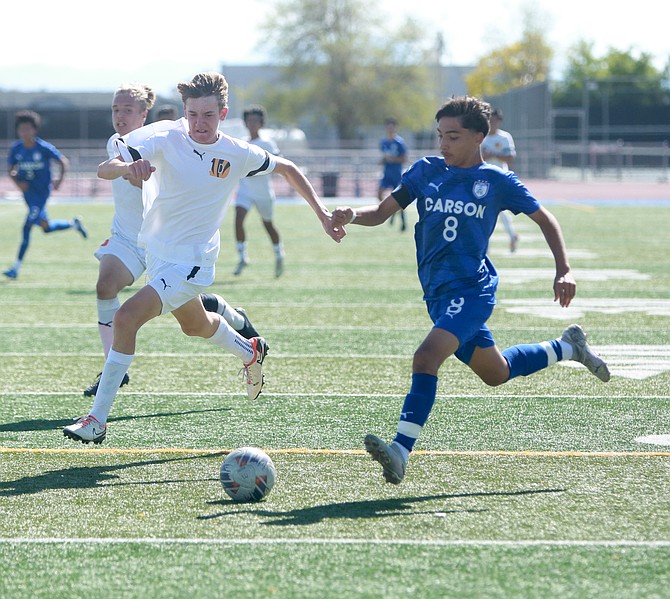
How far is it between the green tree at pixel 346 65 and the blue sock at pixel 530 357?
6294 centimetres

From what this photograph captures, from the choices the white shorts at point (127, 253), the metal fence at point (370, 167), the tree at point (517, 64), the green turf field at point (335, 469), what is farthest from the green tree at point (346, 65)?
the white shorts at point (127, 253)

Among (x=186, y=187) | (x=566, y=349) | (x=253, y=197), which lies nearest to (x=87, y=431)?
(x=186, y=187)

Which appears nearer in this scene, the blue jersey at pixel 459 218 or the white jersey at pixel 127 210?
the blue jersey at pixel 459 218

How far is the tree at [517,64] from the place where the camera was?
248ft

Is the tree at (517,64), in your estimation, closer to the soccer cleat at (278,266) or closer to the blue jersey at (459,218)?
the soccer cleat at (278,266)

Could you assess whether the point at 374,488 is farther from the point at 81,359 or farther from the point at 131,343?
the point at 81,359

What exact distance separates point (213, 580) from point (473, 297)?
2148 millimetres

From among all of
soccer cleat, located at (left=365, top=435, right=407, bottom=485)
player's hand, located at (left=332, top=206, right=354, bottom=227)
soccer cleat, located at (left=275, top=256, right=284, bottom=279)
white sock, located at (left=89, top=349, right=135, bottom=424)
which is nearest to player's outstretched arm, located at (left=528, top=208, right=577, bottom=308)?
player's hand, located at (left=332, top=206, right=354, bottom=227)

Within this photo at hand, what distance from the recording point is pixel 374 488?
5434 mm

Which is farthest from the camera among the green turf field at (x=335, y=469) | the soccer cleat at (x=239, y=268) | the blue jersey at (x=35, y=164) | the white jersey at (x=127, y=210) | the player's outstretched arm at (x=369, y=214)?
the blue jersey at (x=35, y=164)

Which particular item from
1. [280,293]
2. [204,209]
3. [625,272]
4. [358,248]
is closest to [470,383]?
[204,209]

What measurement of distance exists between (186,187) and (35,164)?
10.3 m

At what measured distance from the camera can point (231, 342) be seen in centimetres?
699

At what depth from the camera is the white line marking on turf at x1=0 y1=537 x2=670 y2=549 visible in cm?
453
